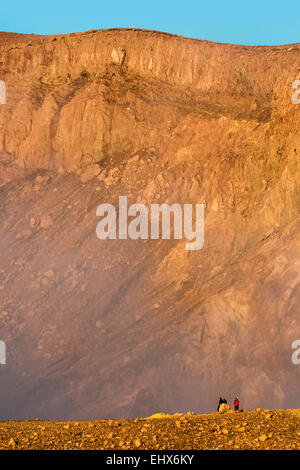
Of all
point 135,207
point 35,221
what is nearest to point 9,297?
point 35,221

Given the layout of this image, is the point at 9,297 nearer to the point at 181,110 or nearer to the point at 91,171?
the point at 91,171

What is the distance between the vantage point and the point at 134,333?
3284 centimetres

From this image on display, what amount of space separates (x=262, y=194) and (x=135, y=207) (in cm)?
634

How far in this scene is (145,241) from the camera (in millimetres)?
35906
